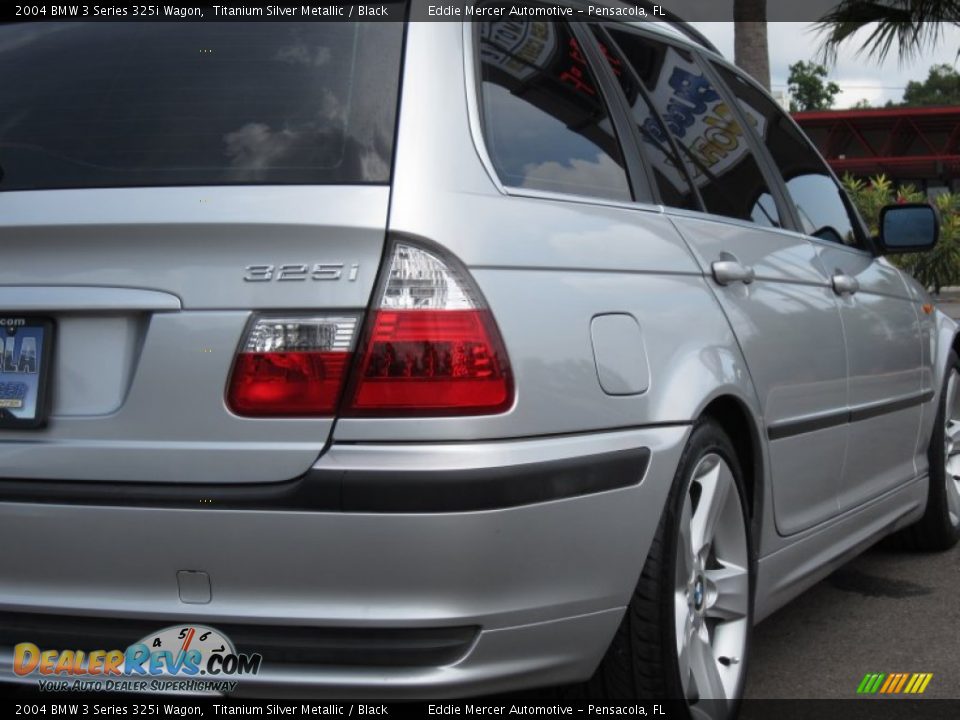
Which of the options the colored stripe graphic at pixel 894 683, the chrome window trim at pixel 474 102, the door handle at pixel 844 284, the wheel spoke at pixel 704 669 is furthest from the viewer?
the door handle at pixel 844 284

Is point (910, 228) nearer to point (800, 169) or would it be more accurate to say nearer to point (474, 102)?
point (800, 169)

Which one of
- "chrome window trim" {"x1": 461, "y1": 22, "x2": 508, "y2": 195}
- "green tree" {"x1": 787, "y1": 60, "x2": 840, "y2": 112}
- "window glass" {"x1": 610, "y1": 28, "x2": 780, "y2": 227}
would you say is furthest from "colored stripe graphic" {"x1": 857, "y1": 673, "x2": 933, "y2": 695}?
"green tree" {"x1": 787, "y1": 60, "x2": 840, "y2": 112}

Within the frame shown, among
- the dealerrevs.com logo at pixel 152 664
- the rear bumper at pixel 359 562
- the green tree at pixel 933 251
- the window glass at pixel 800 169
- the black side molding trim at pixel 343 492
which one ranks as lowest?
the green tree at pixel 933 251

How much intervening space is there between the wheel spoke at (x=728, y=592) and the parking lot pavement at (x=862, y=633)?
0.44 meters

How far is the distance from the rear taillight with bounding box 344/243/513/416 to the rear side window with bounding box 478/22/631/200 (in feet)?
1.07

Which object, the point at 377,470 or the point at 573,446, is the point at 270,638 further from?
the point at 573,446

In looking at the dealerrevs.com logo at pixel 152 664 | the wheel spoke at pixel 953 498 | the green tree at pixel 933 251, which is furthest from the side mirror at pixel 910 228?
the green tree at pixel 933 251

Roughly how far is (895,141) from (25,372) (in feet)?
128

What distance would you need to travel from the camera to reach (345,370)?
7.52 ft

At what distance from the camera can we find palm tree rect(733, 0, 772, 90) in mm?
11930

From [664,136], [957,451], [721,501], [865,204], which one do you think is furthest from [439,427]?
[865,204]

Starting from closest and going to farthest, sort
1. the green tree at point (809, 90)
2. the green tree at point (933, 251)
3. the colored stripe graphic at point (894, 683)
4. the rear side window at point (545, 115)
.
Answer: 1. the rear side window at point (545, 115)
2. the colored stripe graphic at point (894, 683)
3. the green tree at point (933, 251)
4. the green tree at point (809, 90)

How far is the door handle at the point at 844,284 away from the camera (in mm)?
4001

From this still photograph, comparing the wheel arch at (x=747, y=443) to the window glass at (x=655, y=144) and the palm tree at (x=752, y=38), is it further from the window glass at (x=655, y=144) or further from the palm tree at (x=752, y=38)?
the palm tree at (x=752, y=38)
